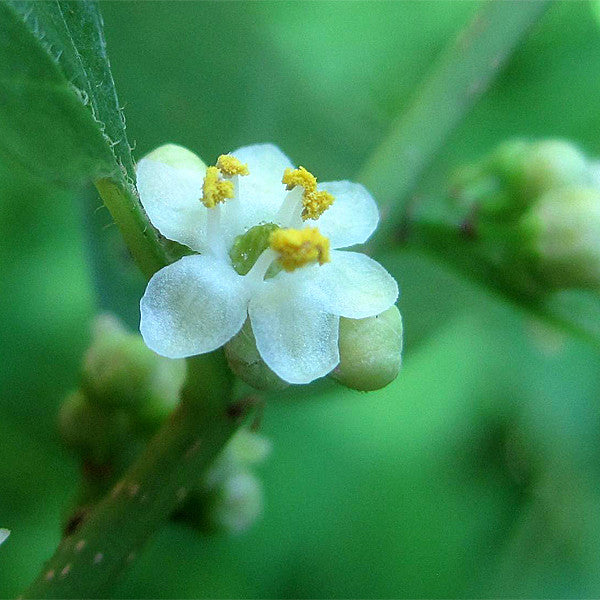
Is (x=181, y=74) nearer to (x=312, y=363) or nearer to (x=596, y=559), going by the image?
(x=312, y=363)

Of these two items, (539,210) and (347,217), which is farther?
(539,210)

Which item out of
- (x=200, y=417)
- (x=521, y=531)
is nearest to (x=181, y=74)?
(x=200, y=417)

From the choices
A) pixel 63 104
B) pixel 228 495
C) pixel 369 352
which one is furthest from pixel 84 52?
pixel 228 495

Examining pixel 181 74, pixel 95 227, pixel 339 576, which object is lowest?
pixel 339 576

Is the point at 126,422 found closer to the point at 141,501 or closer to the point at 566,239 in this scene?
the point at 141,501

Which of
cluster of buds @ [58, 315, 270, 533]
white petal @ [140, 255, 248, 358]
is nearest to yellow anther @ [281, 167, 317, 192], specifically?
white petal @ [140, 255, 248, 358]
